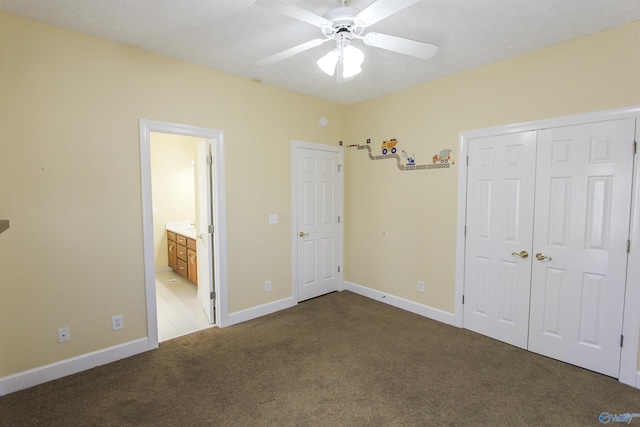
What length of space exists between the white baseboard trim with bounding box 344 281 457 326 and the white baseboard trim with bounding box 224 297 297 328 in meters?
0.98

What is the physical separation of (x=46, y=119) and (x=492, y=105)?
12.7 feet

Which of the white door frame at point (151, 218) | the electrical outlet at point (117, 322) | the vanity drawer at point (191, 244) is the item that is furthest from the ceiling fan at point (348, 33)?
the vanity drawer at point (191, 244)

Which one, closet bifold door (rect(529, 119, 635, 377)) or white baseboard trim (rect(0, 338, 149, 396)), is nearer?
white baseboard trim (rect(0, 338, 149, 396))

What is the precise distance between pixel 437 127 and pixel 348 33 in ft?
6.08

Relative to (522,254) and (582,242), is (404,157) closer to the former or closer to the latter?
(522,254)

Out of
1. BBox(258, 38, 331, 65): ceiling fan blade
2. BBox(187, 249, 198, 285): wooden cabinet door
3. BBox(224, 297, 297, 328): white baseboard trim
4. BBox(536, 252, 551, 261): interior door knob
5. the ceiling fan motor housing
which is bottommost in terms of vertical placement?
BBox(224, 297, 297, 328): white baseboard trim

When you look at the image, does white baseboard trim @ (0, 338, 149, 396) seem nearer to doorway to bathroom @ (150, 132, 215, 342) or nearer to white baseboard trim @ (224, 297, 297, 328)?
doorway to bathroom @ (150, 132, 215, 342)

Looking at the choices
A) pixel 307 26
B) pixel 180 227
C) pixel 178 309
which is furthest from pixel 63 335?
pixel 180 227

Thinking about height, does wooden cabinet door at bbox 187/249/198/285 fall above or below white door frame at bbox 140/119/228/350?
below

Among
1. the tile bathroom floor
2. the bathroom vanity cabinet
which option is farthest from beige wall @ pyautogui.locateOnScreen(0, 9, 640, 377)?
the bathroom vanity cabinet

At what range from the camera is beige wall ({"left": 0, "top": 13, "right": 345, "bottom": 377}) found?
87.0 inches

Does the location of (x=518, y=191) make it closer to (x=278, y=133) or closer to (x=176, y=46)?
(x=278, y=133)

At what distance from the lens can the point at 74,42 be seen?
7.87ft

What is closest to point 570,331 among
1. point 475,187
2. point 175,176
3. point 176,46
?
point 475,187
